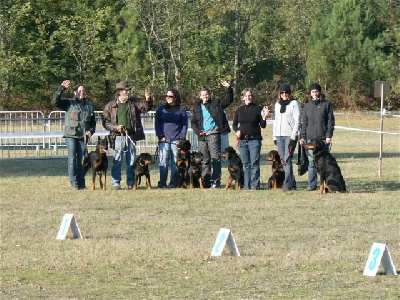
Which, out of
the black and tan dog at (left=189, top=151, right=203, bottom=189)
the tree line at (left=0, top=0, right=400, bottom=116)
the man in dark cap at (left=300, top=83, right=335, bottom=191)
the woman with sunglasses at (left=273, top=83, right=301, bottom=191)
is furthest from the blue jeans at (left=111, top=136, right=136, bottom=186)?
the tree line at (left=0, top=0, right=400, bottom=116)

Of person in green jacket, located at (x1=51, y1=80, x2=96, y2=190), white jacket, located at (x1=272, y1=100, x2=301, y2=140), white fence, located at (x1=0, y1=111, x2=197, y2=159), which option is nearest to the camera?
white jacket, located at (x1=272, y1=100, x2=301, y2=140)

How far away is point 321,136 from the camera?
17172mm

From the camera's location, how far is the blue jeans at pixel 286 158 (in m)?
17.4

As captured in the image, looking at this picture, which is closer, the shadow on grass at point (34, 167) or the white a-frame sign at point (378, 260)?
the white a-frame sign at point (378, 260)

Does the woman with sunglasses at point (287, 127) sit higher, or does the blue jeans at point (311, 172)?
the woman with sunglasses at point (287, 127)

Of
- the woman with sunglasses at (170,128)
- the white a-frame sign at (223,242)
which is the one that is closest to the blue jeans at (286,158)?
the woman with sunglasses at (170,128)

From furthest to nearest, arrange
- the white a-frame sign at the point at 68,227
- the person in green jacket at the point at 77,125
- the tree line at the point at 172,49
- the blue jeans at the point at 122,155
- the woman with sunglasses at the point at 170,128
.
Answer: the tree line at the point at 172,49 < the woman with sunglasses at the point at 170,128 < the blue jeans at the point at 122,155 < the person in green jacket at the point at 77,125 < the white a-frame sign at the point at 68,227

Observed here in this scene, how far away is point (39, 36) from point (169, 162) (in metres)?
40.3

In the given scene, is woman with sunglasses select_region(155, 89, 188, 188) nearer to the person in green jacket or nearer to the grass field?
the grass field

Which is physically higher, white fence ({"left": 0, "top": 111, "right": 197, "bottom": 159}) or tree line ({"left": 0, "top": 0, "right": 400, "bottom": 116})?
tree line ({"left": 0, "top": 0, "right": 400, "bottom": 116})

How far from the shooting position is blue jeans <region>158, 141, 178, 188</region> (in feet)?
59.5

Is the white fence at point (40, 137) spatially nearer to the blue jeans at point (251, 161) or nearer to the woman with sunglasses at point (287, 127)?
the blue jeans at point (251, 161)

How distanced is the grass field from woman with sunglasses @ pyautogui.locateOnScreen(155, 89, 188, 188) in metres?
0.64

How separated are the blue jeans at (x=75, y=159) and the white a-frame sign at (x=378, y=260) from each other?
30.4 ft
